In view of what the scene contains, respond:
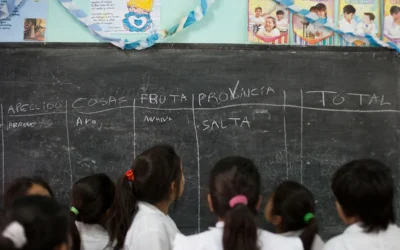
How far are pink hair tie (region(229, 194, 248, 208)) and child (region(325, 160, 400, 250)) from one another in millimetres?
381

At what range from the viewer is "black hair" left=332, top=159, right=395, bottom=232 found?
1.50 m

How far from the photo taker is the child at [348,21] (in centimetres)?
277

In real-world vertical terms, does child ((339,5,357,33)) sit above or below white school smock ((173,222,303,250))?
above

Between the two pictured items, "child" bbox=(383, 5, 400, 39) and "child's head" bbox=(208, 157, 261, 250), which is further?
"child" bbox=(383, 5, 400, 39)

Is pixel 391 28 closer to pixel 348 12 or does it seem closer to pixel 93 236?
pixel 348 12

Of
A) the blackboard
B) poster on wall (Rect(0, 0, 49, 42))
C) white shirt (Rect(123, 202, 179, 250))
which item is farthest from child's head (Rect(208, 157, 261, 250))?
poster on wall (Rect(0, 0, 49, 42))

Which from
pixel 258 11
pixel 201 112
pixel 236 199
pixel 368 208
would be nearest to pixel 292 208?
pixel 368 208

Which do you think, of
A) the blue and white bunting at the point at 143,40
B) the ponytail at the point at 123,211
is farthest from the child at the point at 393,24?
the ponytail at the point at 123,211

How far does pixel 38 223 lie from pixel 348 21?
2.37 metres

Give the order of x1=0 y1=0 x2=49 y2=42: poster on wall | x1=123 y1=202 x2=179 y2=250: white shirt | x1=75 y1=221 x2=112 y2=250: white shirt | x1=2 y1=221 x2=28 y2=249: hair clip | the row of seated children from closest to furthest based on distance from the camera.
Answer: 1. x1=2 y1=221 x2=28 y2=249: hair clip
2. the row of seated children
3. x1=123 y1=202 x2=179 y2=250: white shirt
4. x1=75 y1=221 x2=112 y2=250: white shirt
5. x1=0 y1=0 x2=49 y2=42: poster on wall

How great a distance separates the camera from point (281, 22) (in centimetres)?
280

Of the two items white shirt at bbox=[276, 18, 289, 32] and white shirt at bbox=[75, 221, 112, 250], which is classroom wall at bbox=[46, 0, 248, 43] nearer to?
Answer: white shirt at bbox=[276, 18, 289, 32]

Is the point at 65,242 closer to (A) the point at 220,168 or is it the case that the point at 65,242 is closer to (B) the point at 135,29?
(A) the point at 220,168

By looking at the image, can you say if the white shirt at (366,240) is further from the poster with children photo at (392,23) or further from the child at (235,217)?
the poster with children photo at (392,23)
